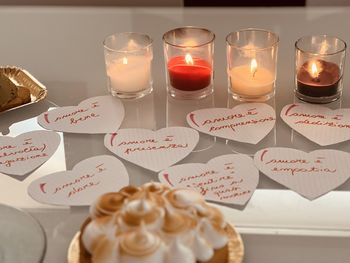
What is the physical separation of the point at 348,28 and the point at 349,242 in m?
0.70

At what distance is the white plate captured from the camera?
87 cm

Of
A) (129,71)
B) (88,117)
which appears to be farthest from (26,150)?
(129,71)

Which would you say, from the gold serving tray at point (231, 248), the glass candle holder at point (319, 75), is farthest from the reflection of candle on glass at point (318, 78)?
the gold serving tray at point (231, 248)

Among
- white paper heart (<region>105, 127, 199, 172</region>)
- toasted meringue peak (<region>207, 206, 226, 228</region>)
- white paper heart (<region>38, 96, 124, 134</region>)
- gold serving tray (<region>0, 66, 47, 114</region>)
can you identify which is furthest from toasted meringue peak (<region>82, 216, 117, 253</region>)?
gold serving tray (<region>0, 66, 47, 114</region>)

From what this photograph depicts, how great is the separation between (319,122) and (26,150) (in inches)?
18.3

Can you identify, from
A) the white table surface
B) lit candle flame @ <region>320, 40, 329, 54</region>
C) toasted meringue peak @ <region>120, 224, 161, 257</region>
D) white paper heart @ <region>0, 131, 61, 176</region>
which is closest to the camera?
toasted meringue peak @ <region>120, 224, 161, 257</region>

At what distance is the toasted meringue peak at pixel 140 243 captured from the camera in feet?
2.51

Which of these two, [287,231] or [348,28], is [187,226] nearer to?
[287,231]

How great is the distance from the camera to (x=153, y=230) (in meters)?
0.79

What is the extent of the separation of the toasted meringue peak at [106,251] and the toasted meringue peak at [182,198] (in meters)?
0.09

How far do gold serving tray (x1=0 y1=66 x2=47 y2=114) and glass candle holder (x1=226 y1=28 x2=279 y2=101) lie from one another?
0.33 m

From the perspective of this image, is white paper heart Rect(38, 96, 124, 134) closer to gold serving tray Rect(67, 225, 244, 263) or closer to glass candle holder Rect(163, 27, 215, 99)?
glass candle holder Rect(163, 27, 215, 99)

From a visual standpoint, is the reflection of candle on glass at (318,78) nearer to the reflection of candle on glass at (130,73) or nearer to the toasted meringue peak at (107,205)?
the reflection of candle on glass at (130,73)

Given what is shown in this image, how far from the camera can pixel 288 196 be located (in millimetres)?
989
